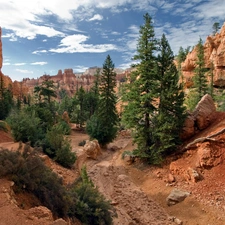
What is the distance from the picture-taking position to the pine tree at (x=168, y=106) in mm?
15438

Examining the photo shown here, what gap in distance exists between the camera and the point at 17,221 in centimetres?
434

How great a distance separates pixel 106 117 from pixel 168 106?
12.5 m

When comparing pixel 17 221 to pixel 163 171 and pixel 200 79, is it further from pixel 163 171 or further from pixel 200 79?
pixel 200 79

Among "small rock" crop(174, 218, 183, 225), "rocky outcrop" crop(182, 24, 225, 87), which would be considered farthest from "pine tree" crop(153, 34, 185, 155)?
"rocky outcrop" crop(182, 24, 225, 87)

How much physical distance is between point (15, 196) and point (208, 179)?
1089 cm

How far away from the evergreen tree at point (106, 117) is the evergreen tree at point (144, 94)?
9360 mm

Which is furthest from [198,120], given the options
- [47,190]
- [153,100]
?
[47,190]

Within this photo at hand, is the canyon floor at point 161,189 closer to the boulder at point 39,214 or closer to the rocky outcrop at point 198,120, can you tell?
the rocky outcrop at point 198,120

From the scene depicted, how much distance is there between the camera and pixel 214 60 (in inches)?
1860

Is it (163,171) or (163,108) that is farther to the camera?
(163,108)

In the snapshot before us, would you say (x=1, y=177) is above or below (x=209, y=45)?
below

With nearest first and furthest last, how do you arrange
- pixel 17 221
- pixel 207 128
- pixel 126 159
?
1. pixel 17 221
2. pixel 207 128
3. pixel 126 159

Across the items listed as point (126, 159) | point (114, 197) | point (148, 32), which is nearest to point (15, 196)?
point (114, 197)

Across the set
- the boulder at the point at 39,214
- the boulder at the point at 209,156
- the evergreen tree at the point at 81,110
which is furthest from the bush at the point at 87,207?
the evergreen tree at the point at 81,110
